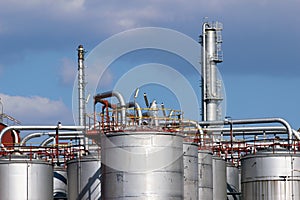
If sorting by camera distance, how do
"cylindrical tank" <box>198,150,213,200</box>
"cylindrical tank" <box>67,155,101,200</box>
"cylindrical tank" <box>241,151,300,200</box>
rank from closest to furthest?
1. "cylindrical tank" <box>67,155,101,200</box>
2. "cylindrical tank" <box>241,151,300,200</box>
3. "cylindrical tank" <box>198,150,213,200</box>

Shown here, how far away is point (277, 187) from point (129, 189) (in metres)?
10.8

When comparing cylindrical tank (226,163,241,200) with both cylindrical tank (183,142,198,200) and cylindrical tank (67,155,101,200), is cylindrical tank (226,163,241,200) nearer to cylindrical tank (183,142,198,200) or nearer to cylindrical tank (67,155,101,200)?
cylindrical tank (183,142,198,200)

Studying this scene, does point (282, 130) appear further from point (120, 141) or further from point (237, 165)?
point (120, 141)

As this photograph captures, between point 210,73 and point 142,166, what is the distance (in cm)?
3256

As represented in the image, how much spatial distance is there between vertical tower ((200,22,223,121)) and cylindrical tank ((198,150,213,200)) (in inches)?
852

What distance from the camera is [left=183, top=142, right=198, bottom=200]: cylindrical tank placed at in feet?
135

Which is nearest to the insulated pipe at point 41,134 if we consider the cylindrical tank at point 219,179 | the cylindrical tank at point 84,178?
the cylindrical tank at point 84,178

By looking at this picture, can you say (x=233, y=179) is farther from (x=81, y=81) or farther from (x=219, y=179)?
(x=81, y=81)

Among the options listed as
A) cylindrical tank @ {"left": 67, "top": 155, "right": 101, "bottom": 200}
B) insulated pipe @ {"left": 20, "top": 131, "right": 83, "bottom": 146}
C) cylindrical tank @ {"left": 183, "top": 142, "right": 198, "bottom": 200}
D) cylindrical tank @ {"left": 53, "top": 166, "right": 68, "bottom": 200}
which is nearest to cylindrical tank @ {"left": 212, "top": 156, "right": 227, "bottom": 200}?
cylindrical tank @ {"left": 183, "top": 142, "right": 198, "bottom": 200}

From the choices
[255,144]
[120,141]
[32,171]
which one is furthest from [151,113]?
[255,144]

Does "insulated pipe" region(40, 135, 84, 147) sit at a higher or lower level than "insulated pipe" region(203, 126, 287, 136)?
lower

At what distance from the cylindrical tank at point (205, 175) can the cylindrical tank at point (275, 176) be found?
237 centimetres

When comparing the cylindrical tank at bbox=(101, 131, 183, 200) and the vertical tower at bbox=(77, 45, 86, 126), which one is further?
the vertical tower at bbox=(77, 45, 86, 126)

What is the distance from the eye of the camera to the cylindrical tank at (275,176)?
43.5 m
